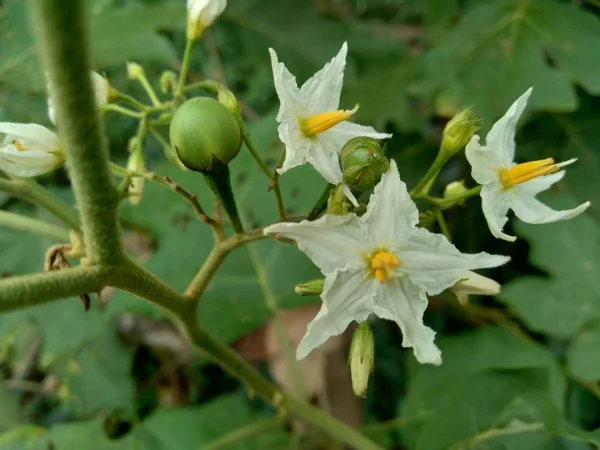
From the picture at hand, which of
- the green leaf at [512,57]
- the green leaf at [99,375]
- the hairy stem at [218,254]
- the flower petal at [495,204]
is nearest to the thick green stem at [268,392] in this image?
the hairy stem at [218,254]

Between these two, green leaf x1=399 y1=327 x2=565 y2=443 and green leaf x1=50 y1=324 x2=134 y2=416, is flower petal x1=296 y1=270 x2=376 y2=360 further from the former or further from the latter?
green leaf x1=50 y1=324 x2=134 y2=416

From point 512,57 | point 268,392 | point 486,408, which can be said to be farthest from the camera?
point 512,57

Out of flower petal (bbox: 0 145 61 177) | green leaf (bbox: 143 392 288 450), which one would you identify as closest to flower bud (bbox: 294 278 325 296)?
flower petal (bbox: 0 145 61 177)

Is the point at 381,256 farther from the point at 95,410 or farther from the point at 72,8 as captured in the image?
the point at 95,410

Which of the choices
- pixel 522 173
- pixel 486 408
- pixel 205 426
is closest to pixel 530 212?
pixel 522 173

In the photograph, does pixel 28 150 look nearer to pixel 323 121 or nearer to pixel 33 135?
pixel 33 135
